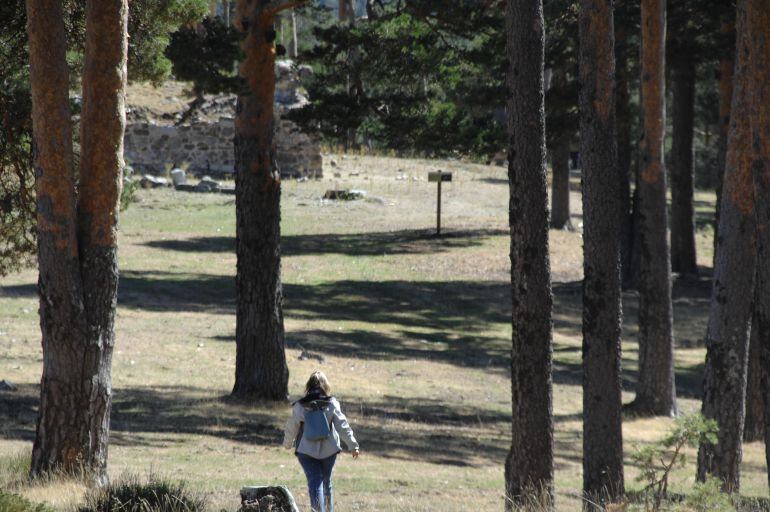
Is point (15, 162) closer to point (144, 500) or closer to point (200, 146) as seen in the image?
point (144, 500)

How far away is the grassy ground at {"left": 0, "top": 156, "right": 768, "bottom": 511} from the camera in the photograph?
470 inches

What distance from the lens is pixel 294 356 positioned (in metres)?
18.8

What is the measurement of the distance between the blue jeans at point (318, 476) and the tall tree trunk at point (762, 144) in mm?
3540

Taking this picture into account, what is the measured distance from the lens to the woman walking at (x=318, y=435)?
340 inches

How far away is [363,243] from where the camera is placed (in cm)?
3209

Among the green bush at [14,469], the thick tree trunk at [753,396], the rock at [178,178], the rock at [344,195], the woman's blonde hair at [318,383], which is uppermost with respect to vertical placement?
the rock at [178,178]

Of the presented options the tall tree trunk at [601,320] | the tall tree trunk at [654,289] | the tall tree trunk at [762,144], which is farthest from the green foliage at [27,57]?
the tall tree trunk at [654,289]

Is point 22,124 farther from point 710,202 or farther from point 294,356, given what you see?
point 710,202

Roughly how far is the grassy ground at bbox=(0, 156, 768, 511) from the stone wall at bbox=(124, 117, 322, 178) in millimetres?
1227

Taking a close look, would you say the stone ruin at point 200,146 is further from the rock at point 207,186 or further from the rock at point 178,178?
the rock at point 207,186

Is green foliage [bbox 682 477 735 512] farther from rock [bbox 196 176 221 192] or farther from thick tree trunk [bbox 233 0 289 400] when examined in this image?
rock [bbox 196 176 221 192]

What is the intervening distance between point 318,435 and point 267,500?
5.38ft

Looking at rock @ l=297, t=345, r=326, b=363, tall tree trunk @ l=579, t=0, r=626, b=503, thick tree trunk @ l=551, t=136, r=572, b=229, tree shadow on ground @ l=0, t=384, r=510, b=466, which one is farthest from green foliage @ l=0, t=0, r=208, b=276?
thick tree trunk @ l=551, t=136, r=572, b=229

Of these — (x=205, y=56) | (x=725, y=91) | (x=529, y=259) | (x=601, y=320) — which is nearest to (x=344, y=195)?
(x=725, y=91)
